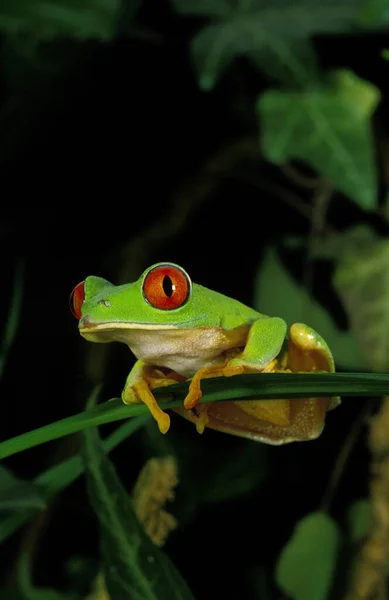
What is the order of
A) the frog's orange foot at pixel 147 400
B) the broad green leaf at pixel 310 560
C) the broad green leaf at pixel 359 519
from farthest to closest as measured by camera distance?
the broad green leaf at pixel 359 519, the broad green leaf at pixel 310 560, the frog's orange foot at pixel 147 400

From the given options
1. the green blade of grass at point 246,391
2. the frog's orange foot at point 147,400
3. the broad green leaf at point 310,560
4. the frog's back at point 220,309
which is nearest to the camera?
the green blade of grass at point 246,391

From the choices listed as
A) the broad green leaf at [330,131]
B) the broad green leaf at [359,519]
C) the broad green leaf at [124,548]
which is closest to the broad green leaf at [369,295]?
the broad green leaf at [330,131]

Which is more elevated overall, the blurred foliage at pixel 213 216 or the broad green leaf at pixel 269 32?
the broad green leaf at pixel 269 32

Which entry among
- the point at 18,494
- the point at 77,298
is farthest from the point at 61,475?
the point at 77,298

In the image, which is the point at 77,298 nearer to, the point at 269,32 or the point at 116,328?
the point at 116,328

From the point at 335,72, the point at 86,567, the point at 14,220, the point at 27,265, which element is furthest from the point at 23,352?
the point at 335,72

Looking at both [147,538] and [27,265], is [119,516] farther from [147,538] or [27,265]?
[27,265]

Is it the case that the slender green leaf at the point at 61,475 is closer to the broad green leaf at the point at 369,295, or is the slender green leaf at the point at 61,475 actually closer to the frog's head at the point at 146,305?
the frog's head at the point at 146,305

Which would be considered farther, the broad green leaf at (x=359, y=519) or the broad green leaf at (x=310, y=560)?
the broad green leaf at (x=359, y=519)

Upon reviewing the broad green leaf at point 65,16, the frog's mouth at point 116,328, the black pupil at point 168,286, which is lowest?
the frog's mouth at point 116,328
